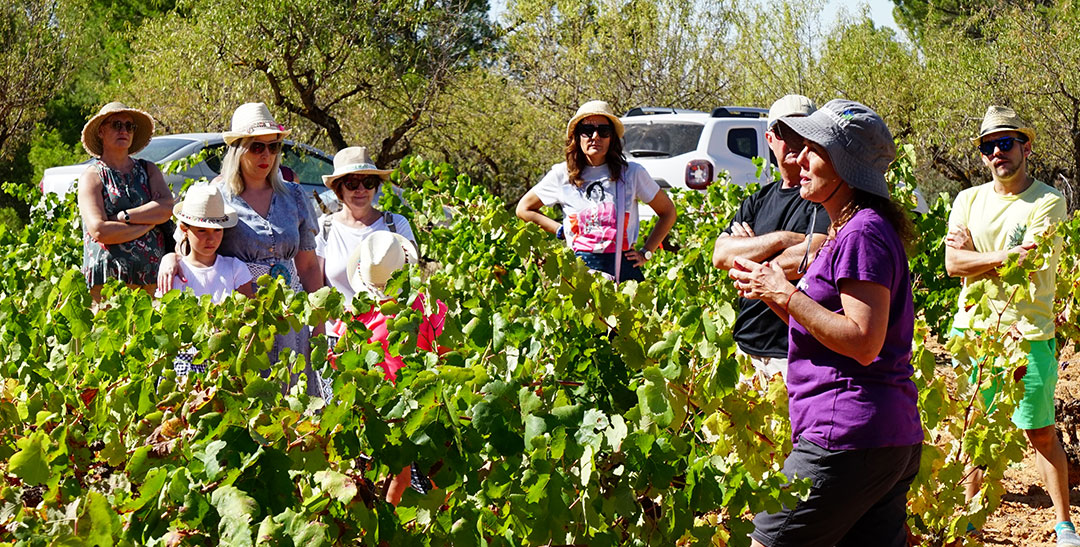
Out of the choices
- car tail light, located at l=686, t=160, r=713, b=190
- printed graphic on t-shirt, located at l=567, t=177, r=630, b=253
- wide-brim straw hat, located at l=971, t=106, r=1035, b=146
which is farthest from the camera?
car tail light, located at l=686, t=160, r=713, b=190

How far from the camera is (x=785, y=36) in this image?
2591cm

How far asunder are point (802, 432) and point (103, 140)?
354 centimetres

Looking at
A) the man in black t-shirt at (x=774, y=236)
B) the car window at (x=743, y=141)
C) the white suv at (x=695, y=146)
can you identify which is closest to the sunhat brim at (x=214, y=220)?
the man in black t-shirt at (x=774, y=236)

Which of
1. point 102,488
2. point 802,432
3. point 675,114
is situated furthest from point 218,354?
point 675,114

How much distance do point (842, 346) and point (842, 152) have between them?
0.42 m

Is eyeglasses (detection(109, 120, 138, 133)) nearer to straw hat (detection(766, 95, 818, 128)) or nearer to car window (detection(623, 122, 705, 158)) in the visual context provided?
straw hat (detection(766, 95, 818, 128))

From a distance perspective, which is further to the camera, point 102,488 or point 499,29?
point 499,29

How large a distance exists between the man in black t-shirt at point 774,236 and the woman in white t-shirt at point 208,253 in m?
1.76

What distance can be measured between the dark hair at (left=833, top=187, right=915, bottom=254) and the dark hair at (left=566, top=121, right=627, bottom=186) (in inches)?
105

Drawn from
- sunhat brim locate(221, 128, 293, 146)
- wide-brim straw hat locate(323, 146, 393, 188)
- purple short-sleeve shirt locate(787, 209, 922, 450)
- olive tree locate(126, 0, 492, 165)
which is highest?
olive tree locate(126, 0, 492, 165)

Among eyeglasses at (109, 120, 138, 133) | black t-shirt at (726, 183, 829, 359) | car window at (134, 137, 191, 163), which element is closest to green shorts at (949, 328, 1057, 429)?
black t-shirt at (726, 183, 829, 359)

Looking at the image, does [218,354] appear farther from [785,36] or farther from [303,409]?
[785,36]

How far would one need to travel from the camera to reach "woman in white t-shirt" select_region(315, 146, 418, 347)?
191 inches

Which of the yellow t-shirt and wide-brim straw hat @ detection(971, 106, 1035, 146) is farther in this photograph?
wide-brim straw hat @ detection(971, 106, 1035, 146)
